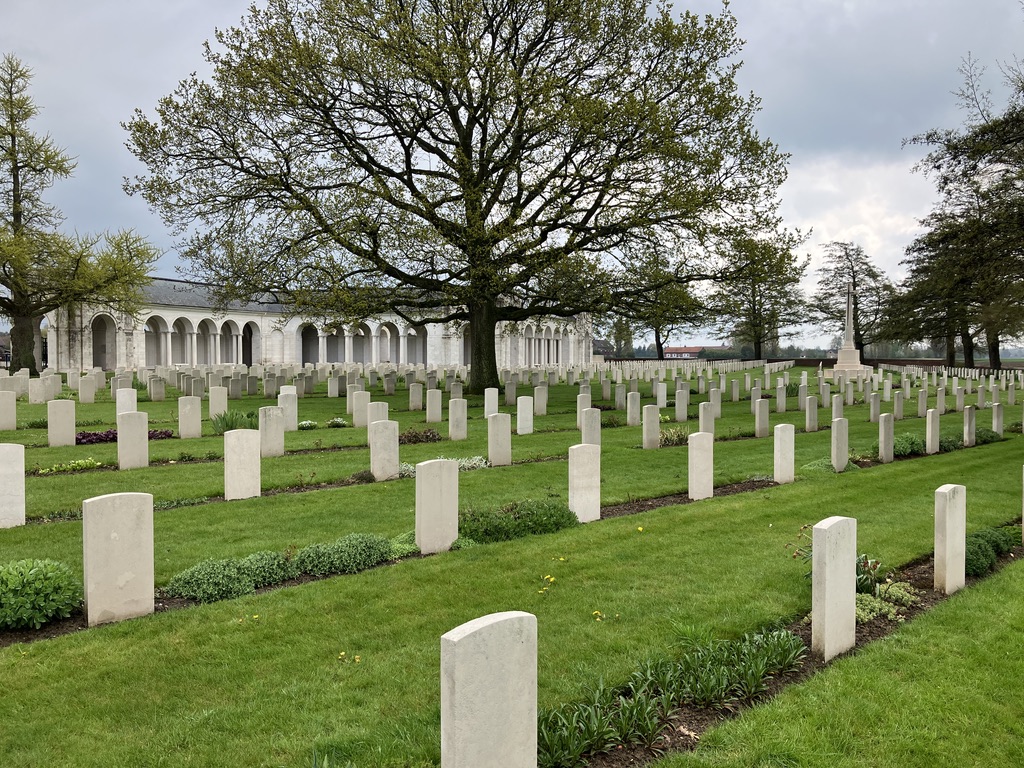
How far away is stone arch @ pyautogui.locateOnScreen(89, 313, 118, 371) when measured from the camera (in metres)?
45.3

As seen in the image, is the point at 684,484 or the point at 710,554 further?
the point at 684,484

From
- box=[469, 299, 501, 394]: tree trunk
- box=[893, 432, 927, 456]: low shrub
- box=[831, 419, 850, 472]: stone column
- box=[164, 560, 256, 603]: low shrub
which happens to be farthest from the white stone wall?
A: box=[164, 560, 256, 603]: low shrub

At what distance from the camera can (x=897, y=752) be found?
139 inches

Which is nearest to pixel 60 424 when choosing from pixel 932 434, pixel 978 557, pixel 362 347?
pixel 978 557

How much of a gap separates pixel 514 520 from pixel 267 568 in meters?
2.52

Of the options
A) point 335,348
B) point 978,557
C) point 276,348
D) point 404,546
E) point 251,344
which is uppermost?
point 251,344

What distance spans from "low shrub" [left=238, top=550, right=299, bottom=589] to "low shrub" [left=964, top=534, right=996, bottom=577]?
6.01 meters

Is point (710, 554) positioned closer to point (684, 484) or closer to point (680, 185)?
point (684, 484)

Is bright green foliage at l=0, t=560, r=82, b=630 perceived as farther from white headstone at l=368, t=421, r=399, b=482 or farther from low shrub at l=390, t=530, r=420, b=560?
white headstone at l=368, t=421, r=399, b=482

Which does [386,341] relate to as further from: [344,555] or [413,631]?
[413,631]

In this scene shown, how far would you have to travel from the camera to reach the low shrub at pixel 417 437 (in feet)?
44.3

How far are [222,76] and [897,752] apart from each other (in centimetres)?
2193

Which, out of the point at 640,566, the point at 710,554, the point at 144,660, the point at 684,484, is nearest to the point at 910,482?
the point at 684,484

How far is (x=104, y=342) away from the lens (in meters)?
46.5
